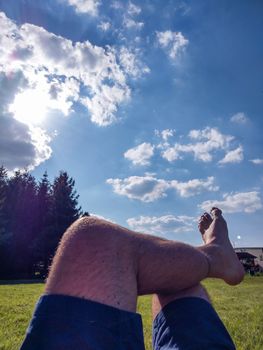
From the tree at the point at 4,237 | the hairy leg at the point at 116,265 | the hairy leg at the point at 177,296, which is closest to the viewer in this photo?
the hairy leg at the point at 116,265

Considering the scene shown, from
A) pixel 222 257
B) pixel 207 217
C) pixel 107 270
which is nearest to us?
pixel 107 270

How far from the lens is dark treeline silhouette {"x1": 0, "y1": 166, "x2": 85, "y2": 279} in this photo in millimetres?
28578

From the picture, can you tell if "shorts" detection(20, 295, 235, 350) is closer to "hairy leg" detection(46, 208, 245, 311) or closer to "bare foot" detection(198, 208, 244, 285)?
"hairy leg" detection(46, 208, 245, 311)

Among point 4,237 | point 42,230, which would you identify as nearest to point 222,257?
point 4,237

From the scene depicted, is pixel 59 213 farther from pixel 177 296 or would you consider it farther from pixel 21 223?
pixel 177 296

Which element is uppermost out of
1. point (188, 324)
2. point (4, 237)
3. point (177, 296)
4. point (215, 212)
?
point (4, 237)

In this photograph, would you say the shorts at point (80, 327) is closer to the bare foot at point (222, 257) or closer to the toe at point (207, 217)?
the bare foot at point (222, 257)

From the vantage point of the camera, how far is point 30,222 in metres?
30.8

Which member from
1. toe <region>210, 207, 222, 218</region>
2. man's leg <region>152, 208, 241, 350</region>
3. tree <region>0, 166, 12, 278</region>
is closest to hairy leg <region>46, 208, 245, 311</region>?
man's leg <region>152, 208, 241, 350</region>

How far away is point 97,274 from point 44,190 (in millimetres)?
33601

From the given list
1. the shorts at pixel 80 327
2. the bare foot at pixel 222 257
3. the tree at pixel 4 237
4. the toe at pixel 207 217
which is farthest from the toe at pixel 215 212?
the tree at pixel 4 237

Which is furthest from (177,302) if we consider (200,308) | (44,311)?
(44,311)

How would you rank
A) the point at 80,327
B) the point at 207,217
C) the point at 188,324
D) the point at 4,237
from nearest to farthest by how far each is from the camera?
the point at 80,327, the point at 188,324, the point at 207,217, the point at 4,237

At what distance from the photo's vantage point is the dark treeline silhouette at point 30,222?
2858 centimetres
